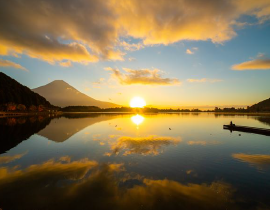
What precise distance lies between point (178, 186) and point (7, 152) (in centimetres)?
2332

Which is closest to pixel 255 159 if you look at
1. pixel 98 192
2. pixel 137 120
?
pixel 98 192

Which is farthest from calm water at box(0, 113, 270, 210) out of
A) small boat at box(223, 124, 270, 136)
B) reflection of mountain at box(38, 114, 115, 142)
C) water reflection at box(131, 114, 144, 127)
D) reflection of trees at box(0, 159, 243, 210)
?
water reflection at box(131, 114, 144, 127)

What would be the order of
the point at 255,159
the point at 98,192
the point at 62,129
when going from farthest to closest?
the point at 62,129, the point at 255,159, the point at 98,192

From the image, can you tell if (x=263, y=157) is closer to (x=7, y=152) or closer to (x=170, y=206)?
(x=170, y=206)

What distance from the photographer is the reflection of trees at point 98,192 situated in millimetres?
9766

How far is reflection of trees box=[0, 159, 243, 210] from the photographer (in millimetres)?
9766

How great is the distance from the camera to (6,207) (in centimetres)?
946

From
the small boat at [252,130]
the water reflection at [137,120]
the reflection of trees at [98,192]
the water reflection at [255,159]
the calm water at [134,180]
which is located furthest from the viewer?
the water reflection at [137,120]

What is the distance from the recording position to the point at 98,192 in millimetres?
11172

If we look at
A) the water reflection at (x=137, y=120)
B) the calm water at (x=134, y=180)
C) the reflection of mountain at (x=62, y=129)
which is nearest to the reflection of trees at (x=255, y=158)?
the calm water at (x=134, y=180)

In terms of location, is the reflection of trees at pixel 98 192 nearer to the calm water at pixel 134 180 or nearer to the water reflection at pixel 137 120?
the calm water at pixel 134 180

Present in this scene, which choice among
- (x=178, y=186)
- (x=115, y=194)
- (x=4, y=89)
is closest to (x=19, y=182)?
(x=115, y=194)

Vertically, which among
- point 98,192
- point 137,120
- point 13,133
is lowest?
point 98,192

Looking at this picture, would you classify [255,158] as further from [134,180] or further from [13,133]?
[13,133]
